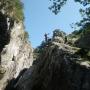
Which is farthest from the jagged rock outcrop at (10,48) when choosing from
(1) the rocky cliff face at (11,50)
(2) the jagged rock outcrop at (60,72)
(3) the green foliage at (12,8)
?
(2) the jagged rock outcrop at (60,72)

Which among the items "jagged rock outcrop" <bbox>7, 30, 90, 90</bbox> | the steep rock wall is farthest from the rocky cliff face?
"jagged rock outcrop" <bbox>7, 30, 90, 90</bbox>

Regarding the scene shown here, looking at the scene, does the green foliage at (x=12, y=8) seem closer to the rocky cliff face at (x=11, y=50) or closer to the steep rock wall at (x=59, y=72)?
the rocky cliff face at (x=11, y=50)

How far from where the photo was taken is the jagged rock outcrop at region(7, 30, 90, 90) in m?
25.3

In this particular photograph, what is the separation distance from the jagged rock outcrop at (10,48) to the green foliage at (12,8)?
0.59 ft

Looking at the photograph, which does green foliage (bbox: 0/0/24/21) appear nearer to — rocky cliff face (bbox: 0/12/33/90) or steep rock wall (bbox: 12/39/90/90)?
rocky cliff face (bbox: 0/12/33/90)

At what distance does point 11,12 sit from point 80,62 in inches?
981

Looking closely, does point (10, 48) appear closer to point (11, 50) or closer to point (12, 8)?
point (11, 50)

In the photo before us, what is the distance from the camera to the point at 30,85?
3494 cm

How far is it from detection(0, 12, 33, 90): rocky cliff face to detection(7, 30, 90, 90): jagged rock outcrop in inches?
264

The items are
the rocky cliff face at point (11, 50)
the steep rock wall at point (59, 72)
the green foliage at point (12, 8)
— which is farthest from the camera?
the green foliage at point (12, 8)

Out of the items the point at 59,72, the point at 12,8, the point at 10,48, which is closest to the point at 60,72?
the point at 59,72

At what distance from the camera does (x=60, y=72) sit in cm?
2816

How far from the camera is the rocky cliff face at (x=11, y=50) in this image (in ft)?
143

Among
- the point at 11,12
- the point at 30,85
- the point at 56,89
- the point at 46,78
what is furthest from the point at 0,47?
the point at 56,89
